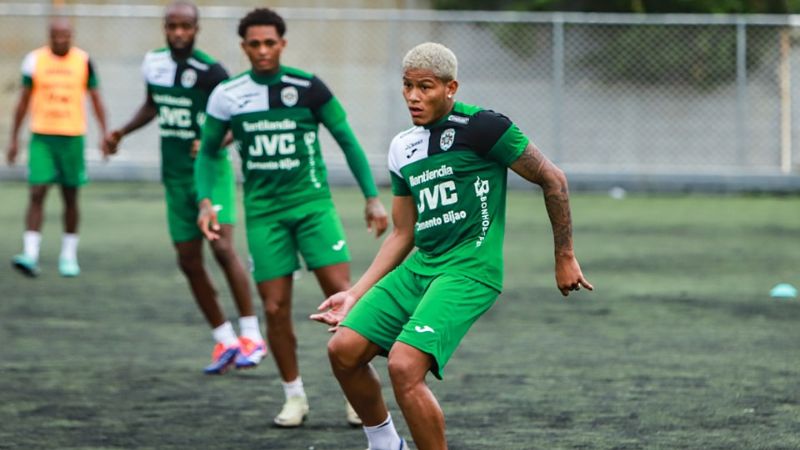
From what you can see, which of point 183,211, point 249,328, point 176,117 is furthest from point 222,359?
point 176,117

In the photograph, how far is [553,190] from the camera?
19.0ft

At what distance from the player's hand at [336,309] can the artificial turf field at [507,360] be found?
100 cm

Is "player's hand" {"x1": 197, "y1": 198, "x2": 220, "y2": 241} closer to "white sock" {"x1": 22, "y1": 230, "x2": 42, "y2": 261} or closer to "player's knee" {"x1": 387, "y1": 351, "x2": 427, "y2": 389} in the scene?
"player's knee" {"x1": 387, "y1": 351, "x2": 427, "y2": 389}

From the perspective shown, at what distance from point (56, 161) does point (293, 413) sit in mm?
7180

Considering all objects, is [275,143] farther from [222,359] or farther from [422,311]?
[422,311]

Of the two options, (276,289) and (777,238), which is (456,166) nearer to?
(276,289)

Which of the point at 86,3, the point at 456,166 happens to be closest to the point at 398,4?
the point at 86,3

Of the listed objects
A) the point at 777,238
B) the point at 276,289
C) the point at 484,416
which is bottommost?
the point at 777,238

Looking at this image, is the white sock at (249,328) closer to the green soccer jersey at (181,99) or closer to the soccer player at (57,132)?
the green soccer jersey at (181,99)

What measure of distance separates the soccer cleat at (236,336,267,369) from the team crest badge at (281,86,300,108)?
5.84 ft

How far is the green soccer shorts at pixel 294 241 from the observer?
25.1 ft

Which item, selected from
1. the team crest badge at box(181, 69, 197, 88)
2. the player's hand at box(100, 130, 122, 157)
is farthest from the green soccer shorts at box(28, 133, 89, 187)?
the team crest badge at box(181, 69, 197, 88)

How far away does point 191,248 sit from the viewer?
30.6 ft

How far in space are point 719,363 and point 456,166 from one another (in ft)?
11.5
